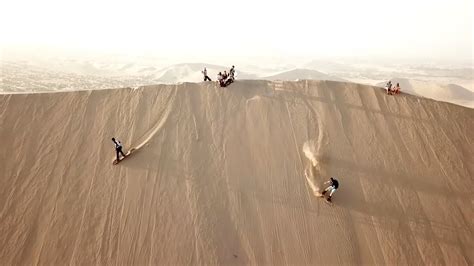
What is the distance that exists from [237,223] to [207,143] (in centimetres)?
345

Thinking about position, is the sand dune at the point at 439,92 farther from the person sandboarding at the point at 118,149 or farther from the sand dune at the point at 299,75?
the person sandboarding at the point at 118,149

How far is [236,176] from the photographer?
1186 cm

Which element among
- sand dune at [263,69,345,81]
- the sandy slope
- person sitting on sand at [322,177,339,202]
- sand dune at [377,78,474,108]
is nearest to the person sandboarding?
the sandy slope

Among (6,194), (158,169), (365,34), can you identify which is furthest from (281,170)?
(365,34)

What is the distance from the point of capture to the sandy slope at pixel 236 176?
10.1 m

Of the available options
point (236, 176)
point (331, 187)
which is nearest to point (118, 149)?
point (236, 176)

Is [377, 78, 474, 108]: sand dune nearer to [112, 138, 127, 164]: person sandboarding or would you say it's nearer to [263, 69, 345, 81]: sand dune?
[263, 69, 345, 81]: sand dune

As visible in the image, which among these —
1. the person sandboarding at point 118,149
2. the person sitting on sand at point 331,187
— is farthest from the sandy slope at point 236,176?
the person sitting on sand at point 331,187

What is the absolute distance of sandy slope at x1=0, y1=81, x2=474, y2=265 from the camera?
398 inches

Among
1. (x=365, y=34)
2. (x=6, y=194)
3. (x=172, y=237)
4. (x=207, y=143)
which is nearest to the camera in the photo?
(x=172, y=237)

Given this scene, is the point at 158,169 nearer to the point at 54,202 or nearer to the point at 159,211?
the point at 159,211

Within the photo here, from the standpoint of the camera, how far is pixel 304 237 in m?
10.4

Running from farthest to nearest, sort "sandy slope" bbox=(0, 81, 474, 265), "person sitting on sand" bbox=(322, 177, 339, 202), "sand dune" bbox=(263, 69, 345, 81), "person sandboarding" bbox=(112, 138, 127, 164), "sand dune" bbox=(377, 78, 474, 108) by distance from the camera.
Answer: "sand dune" bbox=(263, 69, 345, 81) → "sand dune" bbox=(377, 78, 474, 108) → "person sandboarding" bbox=(112, 138, 127, 164) → "person sitting on sand" bbox=(322, 177, 339, 202) → "sandy slope" bbox=(0, 81, 474, 265)

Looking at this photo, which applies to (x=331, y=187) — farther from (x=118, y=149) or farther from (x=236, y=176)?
(x=118, y=149)
